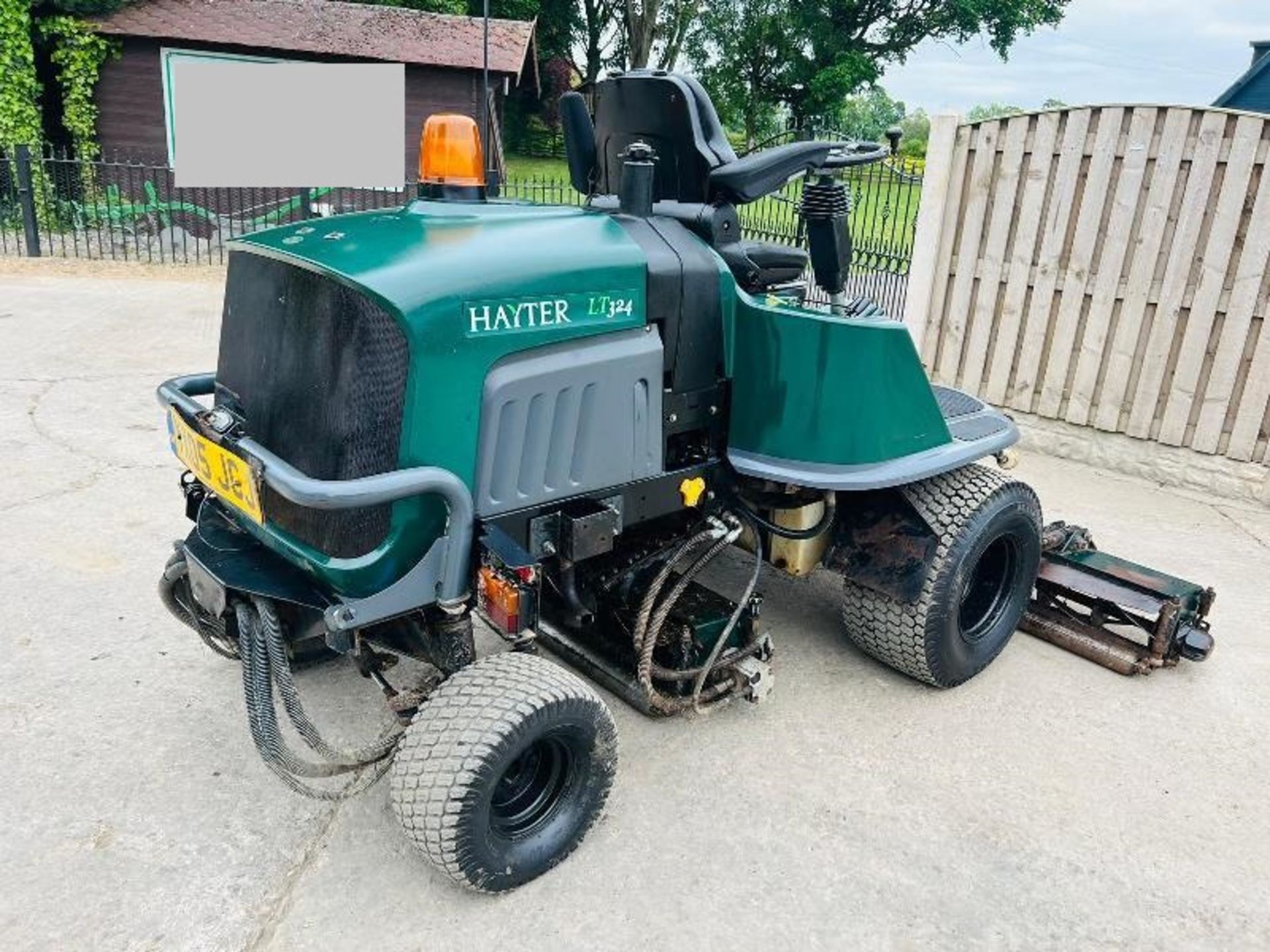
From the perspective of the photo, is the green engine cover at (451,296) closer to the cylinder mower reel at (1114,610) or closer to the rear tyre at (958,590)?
the rear tyre at (958,590)

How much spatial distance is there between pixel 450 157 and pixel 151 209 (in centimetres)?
1271

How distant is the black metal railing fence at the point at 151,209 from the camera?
1220 centimetres

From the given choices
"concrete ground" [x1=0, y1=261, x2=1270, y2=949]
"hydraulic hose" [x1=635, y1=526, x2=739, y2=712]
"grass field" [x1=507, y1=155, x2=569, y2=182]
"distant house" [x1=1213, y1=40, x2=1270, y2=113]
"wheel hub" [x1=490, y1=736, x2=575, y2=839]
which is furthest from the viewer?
"grass field" [x1=507, y1=155, x2=569, y2=182]

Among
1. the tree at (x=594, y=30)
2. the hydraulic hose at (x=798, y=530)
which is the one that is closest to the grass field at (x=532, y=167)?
the tree at (x=594, y=30)

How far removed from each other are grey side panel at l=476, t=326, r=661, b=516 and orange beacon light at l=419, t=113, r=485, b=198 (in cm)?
67

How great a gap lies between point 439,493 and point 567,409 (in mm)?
480

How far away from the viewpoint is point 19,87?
46.9 ft

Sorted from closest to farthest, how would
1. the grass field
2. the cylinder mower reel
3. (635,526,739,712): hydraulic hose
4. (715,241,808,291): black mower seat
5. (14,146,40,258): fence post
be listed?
(635,526,739,712): hydraulic hose, (715,241,808,291): black mower seat, the cylinder mower reel, (14,146,40,258): fence post, the grass field

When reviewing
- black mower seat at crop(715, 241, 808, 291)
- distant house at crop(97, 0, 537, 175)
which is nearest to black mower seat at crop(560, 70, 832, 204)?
black mower seat at crop(715, 241, 808, 291)

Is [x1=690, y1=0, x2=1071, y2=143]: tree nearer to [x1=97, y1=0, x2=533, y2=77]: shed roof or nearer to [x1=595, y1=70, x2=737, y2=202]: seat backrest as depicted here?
[x1=97, y1=0, x2=533, y2=77]: shed roof

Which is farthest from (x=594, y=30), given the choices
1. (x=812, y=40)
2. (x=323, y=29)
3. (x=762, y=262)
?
(x=762, y=262)

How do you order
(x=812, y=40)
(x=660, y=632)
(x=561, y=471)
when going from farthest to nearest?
(x=812, y=40), (x=660, y=632), (x=561, y=471)

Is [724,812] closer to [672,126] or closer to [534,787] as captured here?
[534,787]

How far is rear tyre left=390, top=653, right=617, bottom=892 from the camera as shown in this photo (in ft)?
7.70
